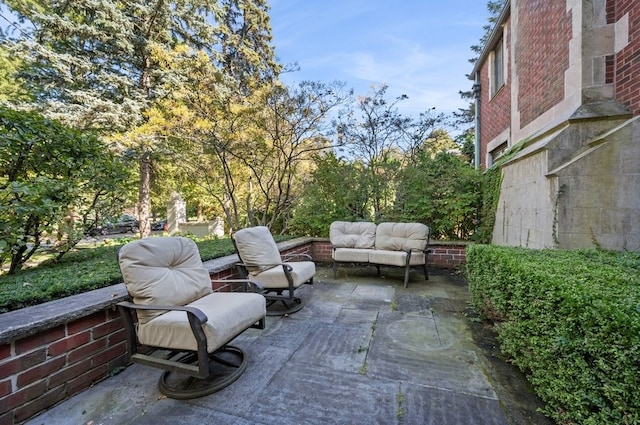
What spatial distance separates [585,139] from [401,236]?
Answer: 8.51 ft

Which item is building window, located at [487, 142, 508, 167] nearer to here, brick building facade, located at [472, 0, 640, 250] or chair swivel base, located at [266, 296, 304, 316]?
brick building facade, located at [472, 0, 640, 250]

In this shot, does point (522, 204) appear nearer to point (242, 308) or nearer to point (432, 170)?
point (432, 170)

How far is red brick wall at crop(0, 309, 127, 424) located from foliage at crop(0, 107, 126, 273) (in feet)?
3.82

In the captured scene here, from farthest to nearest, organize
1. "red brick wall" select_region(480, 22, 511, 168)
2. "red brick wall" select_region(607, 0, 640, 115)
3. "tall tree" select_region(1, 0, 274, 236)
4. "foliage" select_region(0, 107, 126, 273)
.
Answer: "tall tree" select_region(1, 0, 274, 236) → "red brick wall" select_region(480, 22, 511, 168) → "red brick wall" select_region(607, 0, 640, 115) → "foliage" select_region(0, 107, 126, 273)

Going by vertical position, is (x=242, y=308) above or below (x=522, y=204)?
below

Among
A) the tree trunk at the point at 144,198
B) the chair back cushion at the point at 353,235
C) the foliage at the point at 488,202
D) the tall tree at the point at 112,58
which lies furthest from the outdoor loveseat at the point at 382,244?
the tree trunk at the point at 144,198

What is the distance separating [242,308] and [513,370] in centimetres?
199

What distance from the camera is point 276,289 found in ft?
11.1

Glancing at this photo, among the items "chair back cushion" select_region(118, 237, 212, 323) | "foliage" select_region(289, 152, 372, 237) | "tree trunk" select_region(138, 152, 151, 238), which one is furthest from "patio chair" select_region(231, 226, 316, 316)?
"tree trunk" select_region(138, 152, 151, 238)

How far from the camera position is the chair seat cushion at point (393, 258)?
4363mm

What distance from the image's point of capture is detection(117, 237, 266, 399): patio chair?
1786 millimetres

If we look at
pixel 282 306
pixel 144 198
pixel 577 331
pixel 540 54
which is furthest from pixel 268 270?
pixel 144 198

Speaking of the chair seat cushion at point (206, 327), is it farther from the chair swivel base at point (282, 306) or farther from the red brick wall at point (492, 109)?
the red brick wall at point (492, 109)

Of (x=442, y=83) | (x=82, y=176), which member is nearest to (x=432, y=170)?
(x=442, y=83)
